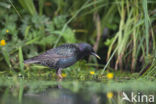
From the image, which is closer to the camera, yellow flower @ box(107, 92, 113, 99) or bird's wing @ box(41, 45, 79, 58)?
yellow flower @ box(107, 92, 113, 99)

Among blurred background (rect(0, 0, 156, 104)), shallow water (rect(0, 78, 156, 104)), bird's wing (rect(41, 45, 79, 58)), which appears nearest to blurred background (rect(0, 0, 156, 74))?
blurred background (rect(0, 0, 156, 104))

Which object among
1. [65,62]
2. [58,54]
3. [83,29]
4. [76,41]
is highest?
[83,29]

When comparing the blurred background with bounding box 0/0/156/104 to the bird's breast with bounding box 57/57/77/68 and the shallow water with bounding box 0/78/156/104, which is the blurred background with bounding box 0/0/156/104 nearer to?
the shallow water with bounding box 0/78/156/104

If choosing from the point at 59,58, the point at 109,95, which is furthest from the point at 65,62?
the point at 109,95

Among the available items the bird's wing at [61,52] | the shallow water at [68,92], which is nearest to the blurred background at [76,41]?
the shallow water at [68,92]

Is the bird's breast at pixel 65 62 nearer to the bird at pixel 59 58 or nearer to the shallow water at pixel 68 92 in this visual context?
the bird at pixel 59 58

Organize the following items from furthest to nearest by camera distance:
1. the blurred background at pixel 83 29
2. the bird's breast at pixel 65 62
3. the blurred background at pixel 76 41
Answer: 1. the blurred background at pixel 83 29
2. the bird's breast at pixel 65 62
3. the blurred background at pixel 76 41

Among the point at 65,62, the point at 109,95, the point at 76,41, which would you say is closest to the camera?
the point at 109,95

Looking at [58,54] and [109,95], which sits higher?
[58,54]

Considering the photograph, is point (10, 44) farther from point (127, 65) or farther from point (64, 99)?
point (64, 99)

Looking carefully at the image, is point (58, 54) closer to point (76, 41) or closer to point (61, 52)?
point (61, 52)

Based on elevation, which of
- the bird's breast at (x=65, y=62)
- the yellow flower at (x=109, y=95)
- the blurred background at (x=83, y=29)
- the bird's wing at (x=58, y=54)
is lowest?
the yellow flower at (x=109, y=95)

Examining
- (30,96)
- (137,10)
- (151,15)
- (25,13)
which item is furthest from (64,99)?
(25,13)

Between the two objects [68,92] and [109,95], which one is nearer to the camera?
[109,95]
